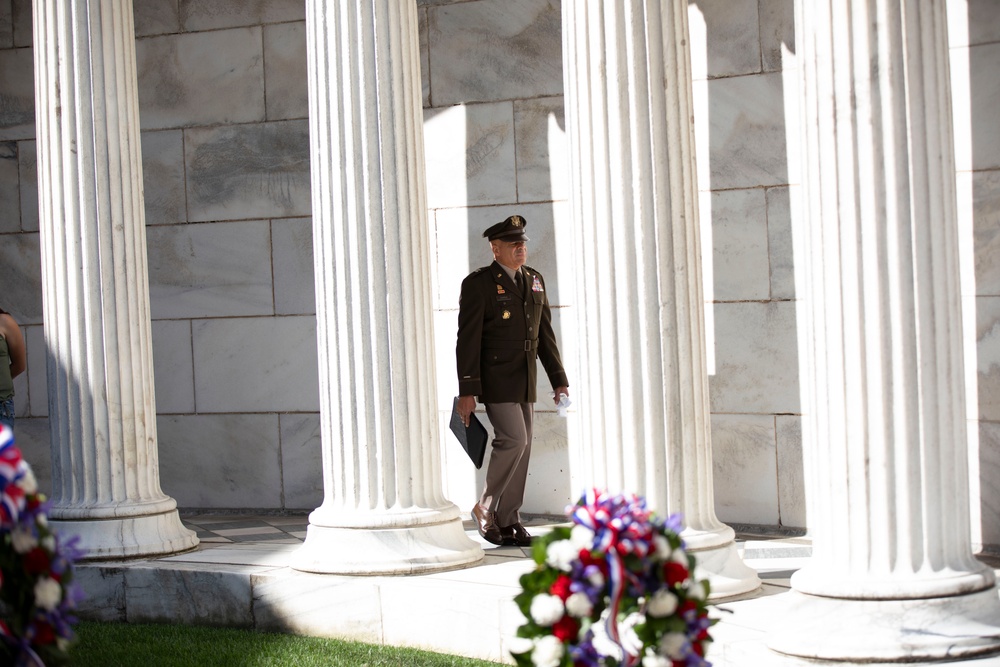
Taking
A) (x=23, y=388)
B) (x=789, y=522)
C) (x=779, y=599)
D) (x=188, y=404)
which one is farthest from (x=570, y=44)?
(x=23, y=388)

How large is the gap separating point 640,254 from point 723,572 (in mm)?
2142

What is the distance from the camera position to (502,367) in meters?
10.3

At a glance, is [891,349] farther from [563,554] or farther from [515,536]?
[515,536]

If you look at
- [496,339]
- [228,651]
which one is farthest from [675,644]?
[496,339]

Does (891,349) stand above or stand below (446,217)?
below

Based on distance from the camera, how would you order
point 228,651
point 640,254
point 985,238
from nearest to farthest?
point 640,254, point 228,651, point 985,238

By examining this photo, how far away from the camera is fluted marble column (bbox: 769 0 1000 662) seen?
6.36 m

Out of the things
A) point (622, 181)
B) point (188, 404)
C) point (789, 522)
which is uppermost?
point (622, 181)

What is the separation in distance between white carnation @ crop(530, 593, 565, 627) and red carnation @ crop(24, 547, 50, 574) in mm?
1685

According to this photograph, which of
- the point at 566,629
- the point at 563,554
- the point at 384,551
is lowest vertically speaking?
the point at 384,551

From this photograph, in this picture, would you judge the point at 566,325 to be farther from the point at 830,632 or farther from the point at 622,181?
the point at 830,632

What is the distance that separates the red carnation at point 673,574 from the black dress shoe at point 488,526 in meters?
5.94

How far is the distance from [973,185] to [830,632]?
17.2 feet

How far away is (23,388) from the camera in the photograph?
1423cm
